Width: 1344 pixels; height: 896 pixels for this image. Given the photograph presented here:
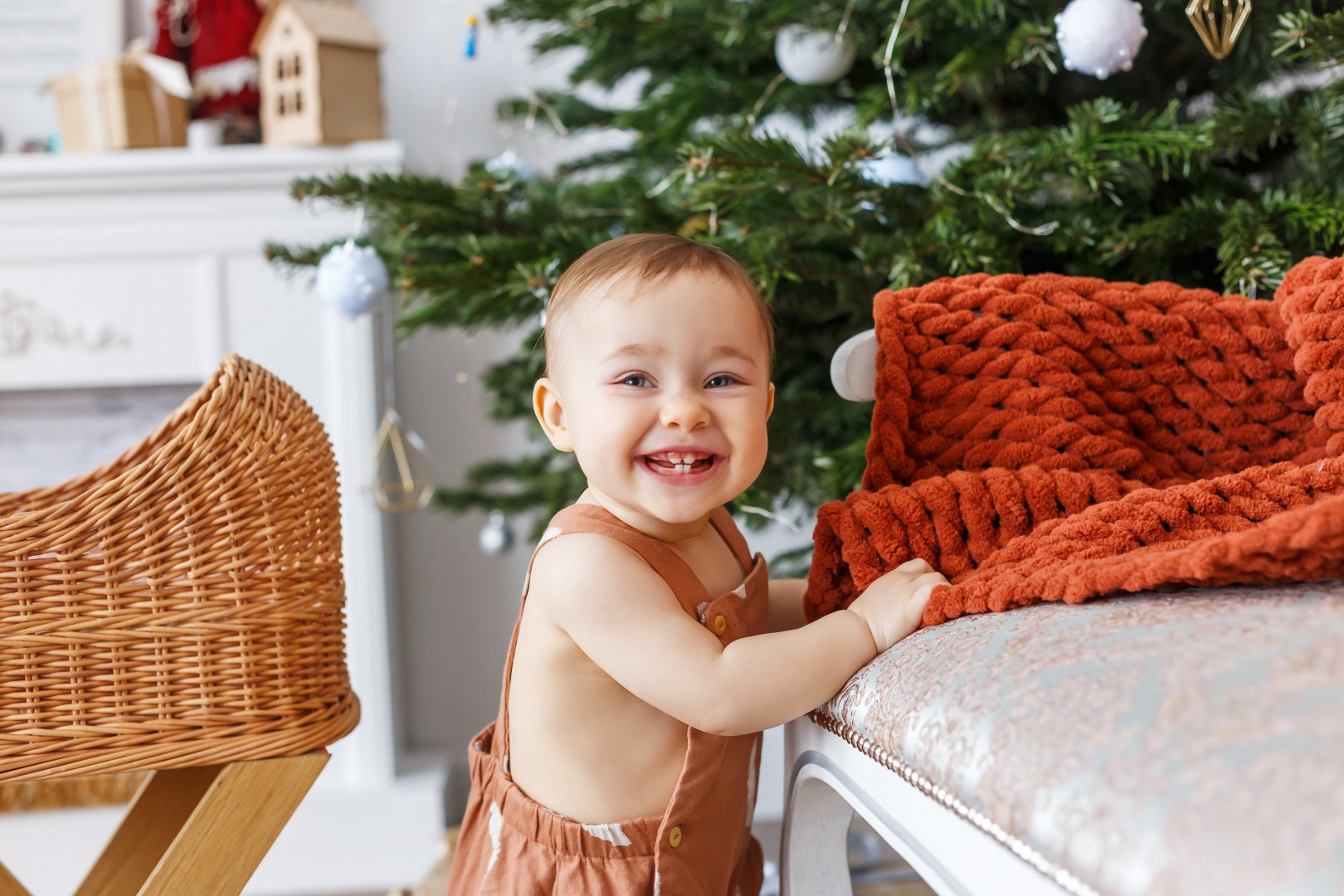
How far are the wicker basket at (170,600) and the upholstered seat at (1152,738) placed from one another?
441 millimetres

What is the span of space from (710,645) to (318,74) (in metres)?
1.13

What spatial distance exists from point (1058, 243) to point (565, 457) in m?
0.69

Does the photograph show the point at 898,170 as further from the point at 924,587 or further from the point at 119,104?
the point at 119,104

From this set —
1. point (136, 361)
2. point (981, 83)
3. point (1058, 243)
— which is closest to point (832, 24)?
point (981, 83)

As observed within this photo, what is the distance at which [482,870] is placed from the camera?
0.65 metres

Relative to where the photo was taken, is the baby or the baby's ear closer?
the baby

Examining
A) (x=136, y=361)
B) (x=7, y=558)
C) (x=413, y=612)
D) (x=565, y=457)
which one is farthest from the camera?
(x=413, y=612)

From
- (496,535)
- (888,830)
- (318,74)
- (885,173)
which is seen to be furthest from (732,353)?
(318,74)

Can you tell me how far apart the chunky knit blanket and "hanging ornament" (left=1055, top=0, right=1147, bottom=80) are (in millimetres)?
216

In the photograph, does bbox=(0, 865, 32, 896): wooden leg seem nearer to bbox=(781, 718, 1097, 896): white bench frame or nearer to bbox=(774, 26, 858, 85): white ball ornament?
bbox=(781, 718, 1097, 896): white bench frame

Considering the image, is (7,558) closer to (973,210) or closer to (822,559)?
(822,559)

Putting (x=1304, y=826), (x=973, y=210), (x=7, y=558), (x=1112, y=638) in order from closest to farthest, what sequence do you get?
(x=1304, y=826) < (x=1112, y=638) < (x=7, y=558) < (x=973, y=210)

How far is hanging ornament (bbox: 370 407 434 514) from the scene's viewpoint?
133 cm

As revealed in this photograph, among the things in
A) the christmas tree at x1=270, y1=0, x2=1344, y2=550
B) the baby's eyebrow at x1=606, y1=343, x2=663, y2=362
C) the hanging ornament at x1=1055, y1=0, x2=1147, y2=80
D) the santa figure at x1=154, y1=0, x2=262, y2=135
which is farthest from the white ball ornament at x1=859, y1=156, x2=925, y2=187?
the santa figure at x1=154, y1=0, x2=262, y2=135
